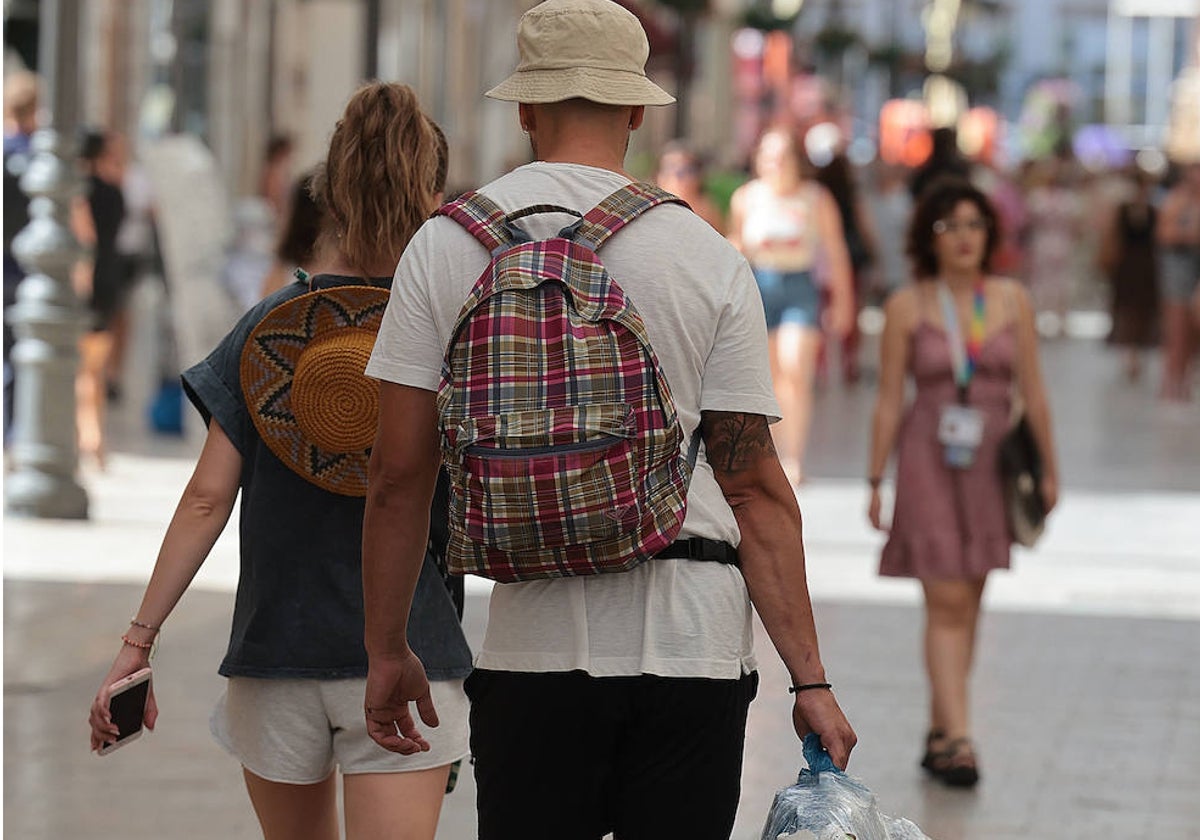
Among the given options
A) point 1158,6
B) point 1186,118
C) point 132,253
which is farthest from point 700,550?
point 1158,6

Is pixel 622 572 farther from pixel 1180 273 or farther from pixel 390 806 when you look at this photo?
pixel 1180 273

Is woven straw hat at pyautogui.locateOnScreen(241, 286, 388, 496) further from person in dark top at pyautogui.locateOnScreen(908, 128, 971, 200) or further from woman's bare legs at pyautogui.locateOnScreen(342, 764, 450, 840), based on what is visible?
person in dark top at pyautogui.locateOnScreen(908, 128, 971, 200)

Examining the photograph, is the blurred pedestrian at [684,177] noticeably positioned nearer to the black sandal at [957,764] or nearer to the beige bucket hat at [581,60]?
the black sandal at [957,764]

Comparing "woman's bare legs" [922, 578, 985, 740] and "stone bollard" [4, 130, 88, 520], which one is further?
"stone bollard" [4, 130, 88, 520]

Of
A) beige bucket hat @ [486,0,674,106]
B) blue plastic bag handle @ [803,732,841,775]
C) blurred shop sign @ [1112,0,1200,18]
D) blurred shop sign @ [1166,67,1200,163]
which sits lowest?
blue plastic bag handle @ [803,732,841,775]

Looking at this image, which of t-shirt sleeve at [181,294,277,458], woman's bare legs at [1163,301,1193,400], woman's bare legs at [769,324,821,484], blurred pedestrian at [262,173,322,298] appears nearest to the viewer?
t-shirt sleeve at [181,294,277,458]

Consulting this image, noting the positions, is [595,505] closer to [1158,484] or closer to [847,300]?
[847,300]

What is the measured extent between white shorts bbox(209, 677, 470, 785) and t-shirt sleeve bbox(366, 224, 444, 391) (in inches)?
28.8

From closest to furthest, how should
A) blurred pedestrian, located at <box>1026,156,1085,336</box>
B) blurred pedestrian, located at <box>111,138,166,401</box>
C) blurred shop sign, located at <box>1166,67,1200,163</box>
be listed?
1. blurred pedestrian, located at <box>111,138,166,401</box>
2. blurred pedestrian, located at <box>1026,156,1085,336</box>
3. blurred shop sign, located at <box>1166,67,1200,163</box>

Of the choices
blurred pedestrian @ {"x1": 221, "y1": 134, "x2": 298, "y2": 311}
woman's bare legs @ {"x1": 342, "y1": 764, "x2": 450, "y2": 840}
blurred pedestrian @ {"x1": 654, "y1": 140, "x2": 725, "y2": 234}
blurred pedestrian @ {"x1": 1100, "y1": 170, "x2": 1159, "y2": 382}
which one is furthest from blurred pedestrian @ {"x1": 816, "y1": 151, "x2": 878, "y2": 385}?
woman's bare legs @ {"x1": 342, "y1": 764, "x2": 450, "y2": 840}

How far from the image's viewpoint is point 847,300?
13.0 m

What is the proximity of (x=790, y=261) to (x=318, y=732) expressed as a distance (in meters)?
9.56

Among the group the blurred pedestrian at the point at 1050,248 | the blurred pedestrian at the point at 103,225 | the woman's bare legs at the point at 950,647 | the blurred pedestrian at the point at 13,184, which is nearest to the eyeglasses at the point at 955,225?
the woman's bare legs at the point at 950,647

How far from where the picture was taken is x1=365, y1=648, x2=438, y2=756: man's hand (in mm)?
3279
